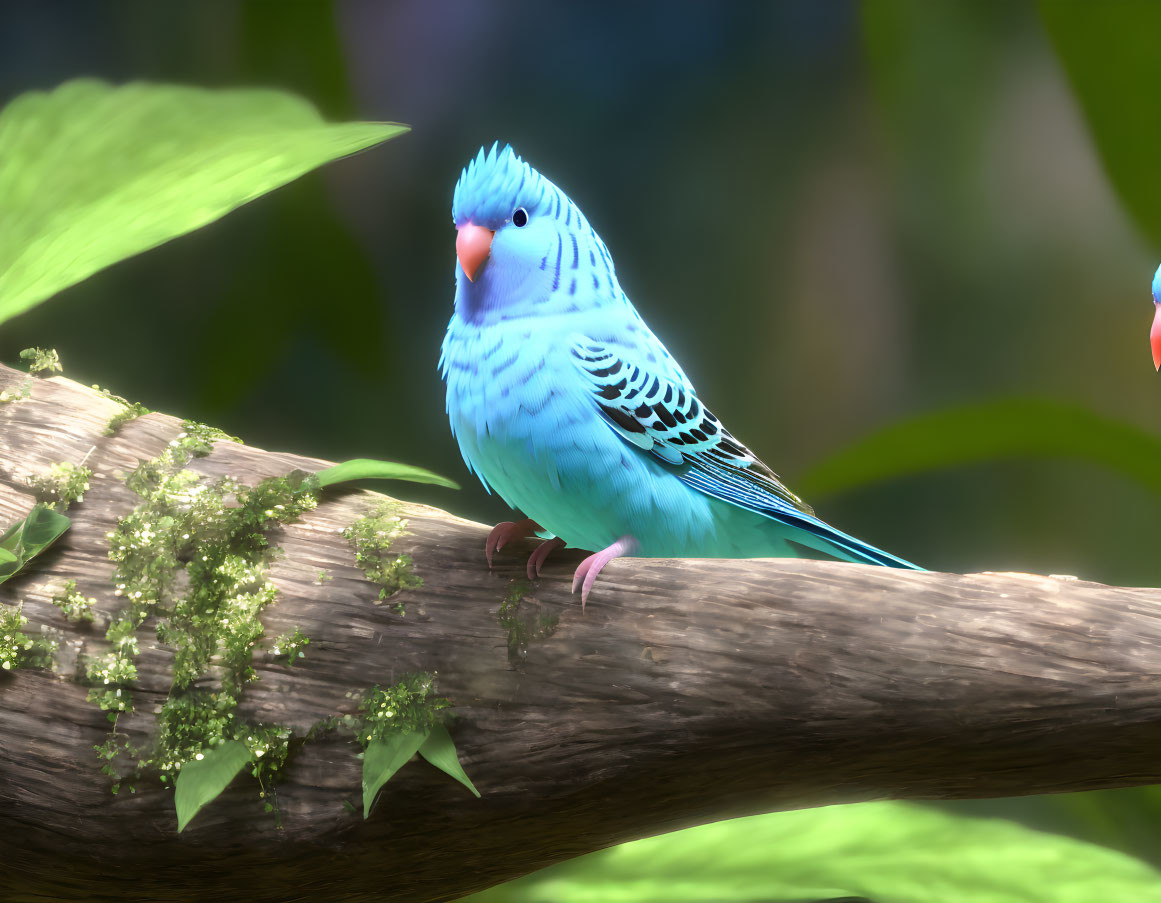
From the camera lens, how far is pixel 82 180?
1.68 metres

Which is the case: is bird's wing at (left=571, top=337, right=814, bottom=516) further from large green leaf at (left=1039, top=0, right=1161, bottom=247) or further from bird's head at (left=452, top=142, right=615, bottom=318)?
large green leaf at (left=1039, top=0, right=1161, bottom=247)

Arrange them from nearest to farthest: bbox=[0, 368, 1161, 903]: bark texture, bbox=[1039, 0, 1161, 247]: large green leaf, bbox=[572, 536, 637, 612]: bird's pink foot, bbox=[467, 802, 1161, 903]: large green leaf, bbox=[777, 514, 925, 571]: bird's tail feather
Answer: bbox=[0, 368, 1161, 903]: bark texture
bbox=[572, 536, 637, 612]: bird's pink foot
bbox=[777, 514, 925, 571]: bird's tail feather
bbox=[467, 802, 1161, 903]: large green leaf
bbox=[1039, 0, 1161, 247]: large green leaf

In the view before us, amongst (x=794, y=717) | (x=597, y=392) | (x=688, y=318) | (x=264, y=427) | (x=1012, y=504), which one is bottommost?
(x=794, y=717)

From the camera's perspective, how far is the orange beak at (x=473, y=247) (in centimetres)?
127

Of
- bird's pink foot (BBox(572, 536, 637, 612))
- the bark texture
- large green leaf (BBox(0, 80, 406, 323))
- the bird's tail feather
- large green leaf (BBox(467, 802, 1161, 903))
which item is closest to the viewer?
the bark texture

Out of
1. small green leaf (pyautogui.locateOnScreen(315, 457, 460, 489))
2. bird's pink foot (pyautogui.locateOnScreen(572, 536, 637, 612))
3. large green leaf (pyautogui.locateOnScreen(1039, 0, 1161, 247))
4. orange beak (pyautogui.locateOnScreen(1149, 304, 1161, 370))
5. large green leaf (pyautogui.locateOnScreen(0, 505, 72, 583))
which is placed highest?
large green leaf (pyautogui.locateOnScreen(1039, 0, 1161, 247))

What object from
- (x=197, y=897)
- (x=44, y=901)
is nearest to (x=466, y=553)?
(x=197, y=897)

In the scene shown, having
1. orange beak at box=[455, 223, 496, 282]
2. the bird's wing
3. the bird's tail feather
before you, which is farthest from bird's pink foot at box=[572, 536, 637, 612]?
orange beak at box=[455, 223, 496, 282]

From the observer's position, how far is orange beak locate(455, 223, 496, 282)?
1272 mm

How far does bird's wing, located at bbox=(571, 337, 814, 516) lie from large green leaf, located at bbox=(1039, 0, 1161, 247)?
1.46 metres

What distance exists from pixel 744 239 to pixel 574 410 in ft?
3.91

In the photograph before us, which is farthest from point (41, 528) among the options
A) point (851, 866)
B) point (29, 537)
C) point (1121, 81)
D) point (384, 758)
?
point (1121, 81)

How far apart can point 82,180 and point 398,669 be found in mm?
1133

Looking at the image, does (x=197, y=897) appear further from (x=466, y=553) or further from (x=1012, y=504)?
(x=1012, y=504)
